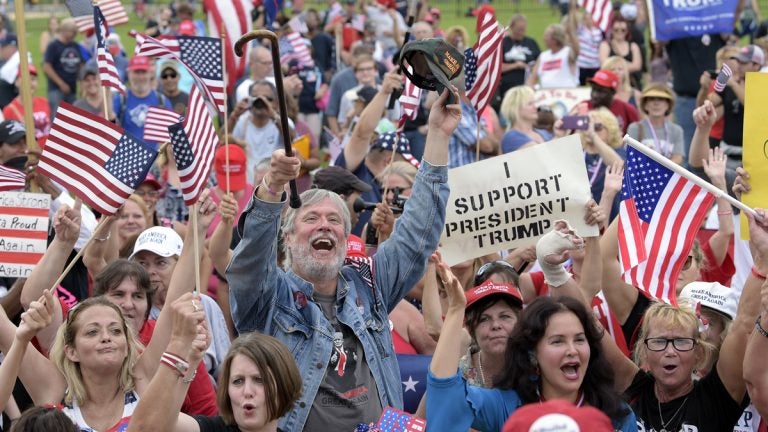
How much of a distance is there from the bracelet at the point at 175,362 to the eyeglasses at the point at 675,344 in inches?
84.9

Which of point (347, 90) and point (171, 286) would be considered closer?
point (171, 286)

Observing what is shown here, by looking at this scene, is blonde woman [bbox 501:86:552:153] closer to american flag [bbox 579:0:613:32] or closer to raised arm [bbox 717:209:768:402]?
american flag [bbox 579:0:613:32]

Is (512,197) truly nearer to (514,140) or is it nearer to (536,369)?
(536,369)

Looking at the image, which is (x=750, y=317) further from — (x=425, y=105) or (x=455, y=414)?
(x=425, y=105)

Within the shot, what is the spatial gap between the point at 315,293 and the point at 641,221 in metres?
1.83

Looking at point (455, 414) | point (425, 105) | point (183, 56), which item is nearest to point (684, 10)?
point (425, 105)

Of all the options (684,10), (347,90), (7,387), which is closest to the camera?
(7,387)

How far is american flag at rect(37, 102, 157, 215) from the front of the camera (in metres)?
6.73

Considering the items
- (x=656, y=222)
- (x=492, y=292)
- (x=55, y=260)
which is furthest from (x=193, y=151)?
(x=656, y=222)

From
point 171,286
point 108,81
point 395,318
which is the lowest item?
point 395,318

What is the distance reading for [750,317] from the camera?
5.60 meters

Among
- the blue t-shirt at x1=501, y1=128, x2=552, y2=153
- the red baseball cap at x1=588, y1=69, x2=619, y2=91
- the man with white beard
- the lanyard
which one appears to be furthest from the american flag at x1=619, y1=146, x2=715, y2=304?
the red baseball cap at x1=588, y1=69, x2=619, y2=91

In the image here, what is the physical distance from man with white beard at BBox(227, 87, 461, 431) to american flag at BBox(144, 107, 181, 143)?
140 inches

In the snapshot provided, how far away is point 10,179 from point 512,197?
283 cm
